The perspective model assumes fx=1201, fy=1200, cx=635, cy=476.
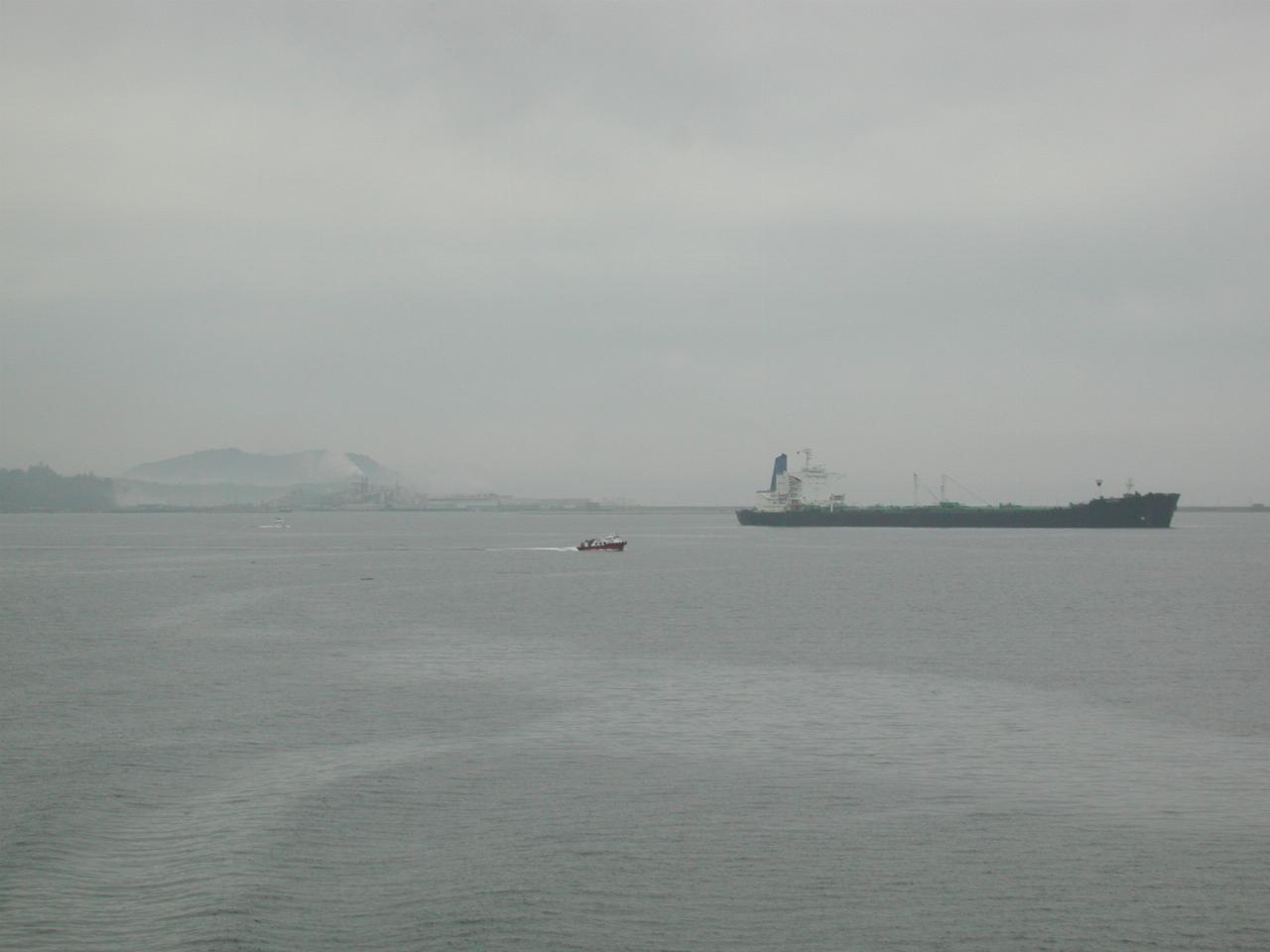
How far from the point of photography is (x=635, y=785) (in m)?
22.4

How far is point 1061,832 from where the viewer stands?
19.2 metres

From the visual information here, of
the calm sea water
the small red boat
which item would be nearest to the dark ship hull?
the small red boat

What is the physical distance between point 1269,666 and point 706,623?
23.0 m

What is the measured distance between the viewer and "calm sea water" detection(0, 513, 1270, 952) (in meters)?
15.5

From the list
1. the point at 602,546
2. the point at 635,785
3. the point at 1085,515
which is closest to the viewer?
the point at 635,785

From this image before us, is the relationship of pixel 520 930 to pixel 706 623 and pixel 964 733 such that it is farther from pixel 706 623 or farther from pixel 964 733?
pixel 706 623

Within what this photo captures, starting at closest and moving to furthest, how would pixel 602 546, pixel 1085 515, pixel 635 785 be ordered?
pixel 635 785, pixel 602 546, pixel 1085 515

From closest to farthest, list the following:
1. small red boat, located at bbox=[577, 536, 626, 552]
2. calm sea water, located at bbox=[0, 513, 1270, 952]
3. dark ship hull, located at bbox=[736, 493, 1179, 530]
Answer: calm sea water, located at bbox=[0, 513, 1270, 952]
small red boat, located at bbox=[577, 536, 626, 552]
dark ship hull, located at bbox=[736, 493, 1179, 530]

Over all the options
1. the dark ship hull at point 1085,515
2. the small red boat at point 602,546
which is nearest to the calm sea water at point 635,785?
the small red boat at point 602,546

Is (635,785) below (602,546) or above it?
below

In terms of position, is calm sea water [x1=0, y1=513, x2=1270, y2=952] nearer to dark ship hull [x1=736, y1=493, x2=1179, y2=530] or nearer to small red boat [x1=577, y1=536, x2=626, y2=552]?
small red boat [x1=577, y1=536, x2=626, y2=552]

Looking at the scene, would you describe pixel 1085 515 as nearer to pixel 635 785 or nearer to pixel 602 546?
pixel 602 546

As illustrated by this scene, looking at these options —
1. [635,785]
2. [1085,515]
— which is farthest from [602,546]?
[635,785]

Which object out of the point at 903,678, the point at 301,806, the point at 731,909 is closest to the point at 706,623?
the point at 903,678
